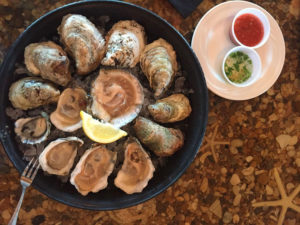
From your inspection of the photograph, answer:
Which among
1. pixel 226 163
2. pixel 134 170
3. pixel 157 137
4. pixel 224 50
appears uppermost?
pixel 224 50

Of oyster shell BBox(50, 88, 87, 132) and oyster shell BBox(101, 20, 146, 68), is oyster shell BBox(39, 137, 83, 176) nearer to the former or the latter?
oyster shell BBox(50, 88, 87, 132)

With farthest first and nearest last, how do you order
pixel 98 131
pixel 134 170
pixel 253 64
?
pixel 253 64, pixel 134 170, pixel 98 131

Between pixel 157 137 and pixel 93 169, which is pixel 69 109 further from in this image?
pixel 157 137

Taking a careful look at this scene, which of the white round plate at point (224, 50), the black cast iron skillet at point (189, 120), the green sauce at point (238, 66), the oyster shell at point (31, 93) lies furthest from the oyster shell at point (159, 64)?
the oyster shell at point (31, 93)

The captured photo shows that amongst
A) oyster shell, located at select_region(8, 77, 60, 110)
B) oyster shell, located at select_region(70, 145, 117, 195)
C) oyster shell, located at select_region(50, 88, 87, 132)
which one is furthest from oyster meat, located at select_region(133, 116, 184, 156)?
oyster shell, located at select_region(8, 77, 60, 110)

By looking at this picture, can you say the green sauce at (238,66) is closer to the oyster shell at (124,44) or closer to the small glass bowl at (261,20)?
the small glass bowl at (261,20)

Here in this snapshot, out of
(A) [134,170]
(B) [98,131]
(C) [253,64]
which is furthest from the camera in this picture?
(C) [253,64]

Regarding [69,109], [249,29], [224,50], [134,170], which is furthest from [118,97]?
[249,29]
